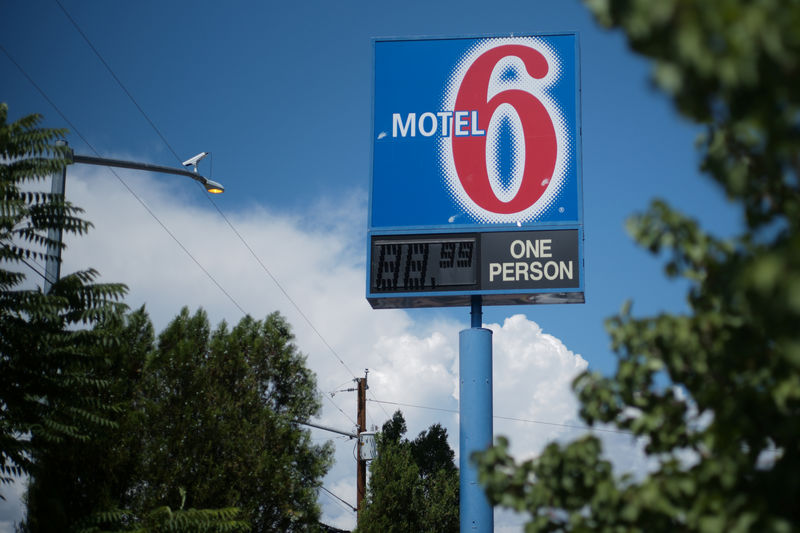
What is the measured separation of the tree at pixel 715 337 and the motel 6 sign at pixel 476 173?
8735mm

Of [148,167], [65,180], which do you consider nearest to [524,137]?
[148,167]

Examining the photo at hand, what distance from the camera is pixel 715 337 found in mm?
3979

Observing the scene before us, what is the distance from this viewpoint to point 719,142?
12.5 feet

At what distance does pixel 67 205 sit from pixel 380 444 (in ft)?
66.1

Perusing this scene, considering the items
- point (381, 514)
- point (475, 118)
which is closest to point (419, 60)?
point (475, 118)

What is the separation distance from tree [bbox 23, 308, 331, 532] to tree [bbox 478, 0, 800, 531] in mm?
8533

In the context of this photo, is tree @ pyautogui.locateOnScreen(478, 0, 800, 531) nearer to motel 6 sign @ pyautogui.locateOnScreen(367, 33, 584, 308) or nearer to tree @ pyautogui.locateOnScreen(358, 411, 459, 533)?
motel 6 sign @ pyautogui.locateOnScreen(367, 33, 584, 308)

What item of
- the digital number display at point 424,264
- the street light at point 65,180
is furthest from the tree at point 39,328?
the digital number display at point 424,264

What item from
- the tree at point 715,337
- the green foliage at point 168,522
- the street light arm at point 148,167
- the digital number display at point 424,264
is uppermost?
the street light arm at point 148,167

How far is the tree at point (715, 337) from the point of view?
2459 mm

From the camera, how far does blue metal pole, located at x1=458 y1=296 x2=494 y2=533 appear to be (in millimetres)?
13250

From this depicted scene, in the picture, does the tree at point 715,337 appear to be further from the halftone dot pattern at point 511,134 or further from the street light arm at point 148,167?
the street light arm at point 148,167

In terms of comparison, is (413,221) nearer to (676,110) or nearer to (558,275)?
(558,275)

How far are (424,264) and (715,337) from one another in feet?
31.1
